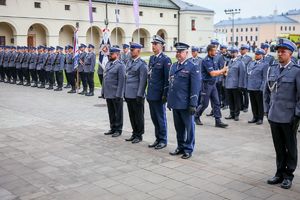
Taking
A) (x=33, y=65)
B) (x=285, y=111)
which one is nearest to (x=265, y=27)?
(x=33, y=65)

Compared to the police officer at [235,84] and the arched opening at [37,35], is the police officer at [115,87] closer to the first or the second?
the police officer at [235,84]

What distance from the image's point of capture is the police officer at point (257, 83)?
10.6m

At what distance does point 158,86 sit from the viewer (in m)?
7.82

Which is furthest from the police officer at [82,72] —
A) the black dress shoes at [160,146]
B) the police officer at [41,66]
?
the black dress shoes at [160,146]

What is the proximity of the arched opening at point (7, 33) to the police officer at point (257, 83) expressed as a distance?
36291mm

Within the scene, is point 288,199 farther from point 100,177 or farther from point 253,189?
point 100,177

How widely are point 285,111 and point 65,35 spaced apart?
45809 mm

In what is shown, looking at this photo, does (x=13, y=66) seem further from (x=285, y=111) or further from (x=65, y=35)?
(x=65, y=35)

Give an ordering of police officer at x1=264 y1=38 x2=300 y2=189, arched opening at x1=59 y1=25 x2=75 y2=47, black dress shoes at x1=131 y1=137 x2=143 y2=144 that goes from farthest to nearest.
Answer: arched opening at x1=59 y1=25 x2=75 y2=47, black dress shoes at x1=131 y1=137 x2=143 y2=144, police officer at x1=264 y1=38 x2=300 y2=189

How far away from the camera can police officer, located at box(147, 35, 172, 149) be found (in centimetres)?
773

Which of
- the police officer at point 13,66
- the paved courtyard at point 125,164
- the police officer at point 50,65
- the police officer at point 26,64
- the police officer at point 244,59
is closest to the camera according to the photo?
the paved courtyard at point 125,164

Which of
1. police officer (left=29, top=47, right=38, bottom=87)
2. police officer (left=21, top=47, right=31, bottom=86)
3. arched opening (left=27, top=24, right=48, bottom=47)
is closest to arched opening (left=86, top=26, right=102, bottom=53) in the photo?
arched opening (left=27, top=24, right=48, bottom=47)

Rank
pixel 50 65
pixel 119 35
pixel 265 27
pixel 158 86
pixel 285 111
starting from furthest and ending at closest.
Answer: pixel 265 27 < pixel 119 35 < pixel 50 65 < pixel 158 86 < pixel 285 111

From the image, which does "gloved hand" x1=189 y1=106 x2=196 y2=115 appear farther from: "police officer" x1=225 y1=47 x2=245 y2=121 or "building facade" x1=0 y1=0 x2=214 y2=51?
"building facade" x1=0 y1=0 x2=214 y2=51
